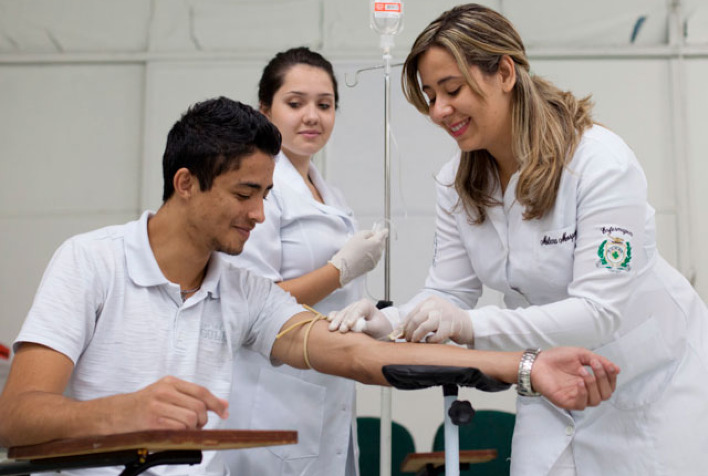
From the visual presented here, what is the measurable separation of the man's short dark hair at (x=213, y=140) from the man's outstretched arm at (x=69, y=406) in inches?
17.5

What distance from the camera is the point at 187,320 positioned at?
148 cm

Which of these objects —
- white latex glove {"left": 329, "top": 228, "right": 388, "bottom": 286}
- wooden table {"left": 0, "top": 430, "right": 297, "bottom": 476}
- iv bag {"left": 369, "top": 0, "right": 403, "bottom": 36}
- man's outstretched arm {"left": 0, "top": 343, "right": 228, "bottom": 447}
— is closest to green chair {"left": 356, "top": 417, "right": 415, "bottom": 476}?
white latex glove {"left": 329, "top": 228, "right": 388, "bottom": 286}

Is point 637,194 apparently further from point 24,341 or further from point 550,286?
point 24,341

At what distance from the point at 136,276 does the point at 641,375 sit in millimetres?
1015

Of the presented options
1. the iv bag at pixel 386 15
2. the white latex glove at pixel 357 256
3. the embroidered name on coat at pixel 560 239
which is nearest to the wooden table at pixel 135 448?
the embroidered name on coat at pixel 560 239

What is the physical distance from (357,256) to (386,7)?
90 centimetres

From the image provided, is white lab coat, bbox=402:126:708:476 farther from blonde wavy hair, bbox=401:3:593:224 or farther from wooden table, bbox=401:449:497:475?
wooden table, bbox=401:449:497:475

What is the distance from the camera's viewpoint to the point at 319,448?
5.88 ft

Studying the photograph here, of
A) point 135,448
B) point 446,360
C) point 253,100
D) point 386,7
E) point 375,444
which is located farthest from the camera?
point 253,100

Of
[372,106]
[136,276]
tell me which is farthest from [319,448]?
[372,106]

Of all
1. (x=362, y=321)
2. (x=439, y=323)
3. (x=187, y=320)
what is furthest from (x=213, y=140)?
(x=439, y=323)

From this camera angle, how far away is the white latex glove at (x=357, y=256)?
1.92 m

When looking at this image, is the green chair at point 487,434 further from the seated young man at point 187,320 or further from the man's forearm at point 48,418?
the man's forearm at point 48,418

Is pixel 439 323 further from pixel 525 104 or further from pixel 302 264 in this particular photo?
pixel 302 264
